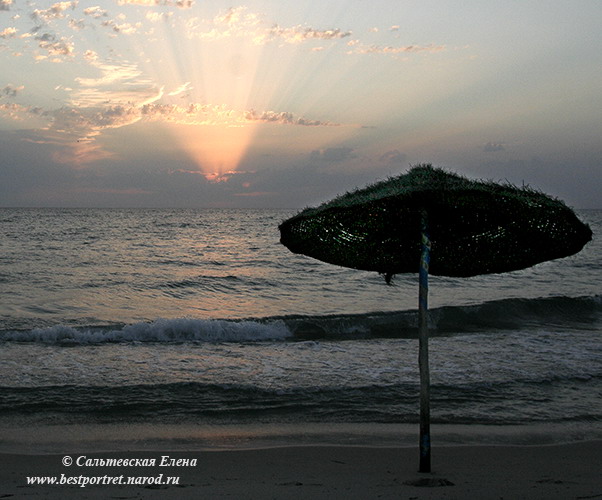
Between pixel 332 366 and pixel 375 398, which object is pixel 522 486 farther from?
pixel 332 366

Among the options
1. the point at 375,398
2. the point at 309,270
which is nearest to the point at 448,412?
the point at 375,398

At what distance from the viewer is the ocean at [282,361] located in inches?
277

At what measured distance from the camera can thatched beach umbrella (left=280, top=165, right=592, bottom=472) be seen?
4.26 m

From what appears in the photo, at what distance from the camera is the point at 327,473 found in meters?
5.37

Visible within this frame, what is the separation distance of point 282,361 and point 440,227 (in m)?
6.09

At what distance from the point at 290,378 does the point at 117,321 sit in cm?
767

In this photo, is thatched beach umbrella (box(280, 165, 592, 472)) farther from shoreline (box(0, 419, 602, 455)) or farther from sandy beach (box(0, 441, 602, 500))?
shoreline (box(0, 419, 602, 455))

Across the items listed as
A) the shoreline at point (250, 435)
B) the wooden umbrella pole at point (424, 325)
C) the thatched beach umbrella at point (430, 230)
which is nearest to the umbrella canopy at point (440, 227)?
the thatched beach umbrella at point (430, 230)

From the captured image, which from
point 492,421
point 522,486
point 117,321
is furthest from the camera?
point 117,321

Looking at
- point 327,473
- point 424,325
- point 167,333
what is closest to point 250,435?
point 327,473

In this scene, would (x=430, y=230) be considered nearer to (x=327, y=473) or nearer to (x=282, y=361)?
(x=327, y=473)

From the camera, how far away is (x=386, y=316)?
52.3 ft

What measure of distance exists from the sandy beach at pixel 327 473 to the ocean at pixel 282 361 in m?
0.49

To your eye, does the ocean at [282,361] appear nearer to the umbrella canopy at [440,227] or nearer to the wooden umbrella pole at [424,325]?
the wooden umbrella pole at [424,325]
